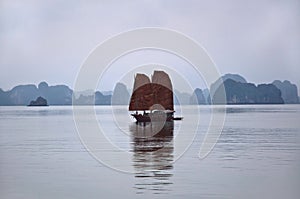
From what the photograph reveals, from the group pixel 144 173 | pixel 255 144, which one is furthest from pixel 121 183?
pixel 255 144

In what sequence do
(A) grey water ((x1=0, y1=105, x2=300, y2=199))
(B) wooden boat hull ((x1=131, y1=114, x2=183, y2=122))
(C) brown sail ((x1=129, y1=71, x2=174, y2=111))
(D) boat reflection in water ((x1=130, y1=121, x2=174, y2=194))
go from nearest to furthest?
(A) grey water ((x1=0, y1=105, x2=300, y2=199))
(D) boat reflection in water ((x1=130, y1=121, x2=174, y2=194))
(C) brown sail ((x1=129, y1=71, x2=174, y2=111))
(B) wooden boat hull ((x1=131, y1=114, x2=183, y2=122))

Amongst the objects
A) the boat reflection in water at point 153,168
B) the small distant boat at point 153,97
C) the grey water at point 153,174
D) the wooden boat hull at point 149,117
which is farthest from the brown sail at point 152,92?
the grey water at point 153,174

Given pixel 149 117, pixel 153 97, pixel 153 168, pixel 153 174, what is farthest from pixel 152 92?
pixel 153 174

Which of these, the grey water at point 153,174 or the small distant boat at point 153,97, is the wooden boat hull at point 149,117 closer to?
the small distant boat at point 153,97

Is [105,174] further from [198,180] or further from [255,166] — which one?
[255,166]

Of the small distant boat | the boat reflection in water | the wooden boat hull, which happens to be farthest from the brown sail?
the boat reflection in water

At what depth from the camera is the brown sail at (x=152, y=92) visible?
40.7m

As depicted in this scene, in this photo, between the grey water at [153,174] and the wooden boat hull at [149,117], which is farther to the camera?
the wooden boat hull at [149,117]

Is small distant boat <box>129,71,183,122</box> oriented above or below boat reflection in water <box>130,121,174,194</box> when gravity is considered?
above

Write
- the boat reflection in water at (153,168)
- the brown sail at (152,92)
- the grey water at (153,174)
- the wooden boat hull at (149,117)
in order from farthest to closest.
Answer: the wooden boat hull at (149,117)
the brown sail at (152,92)
the boat reflection in water at (153,168)
the grey water at (153,174)

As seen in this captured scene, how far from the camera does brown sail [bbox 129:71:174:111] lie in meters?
40.7

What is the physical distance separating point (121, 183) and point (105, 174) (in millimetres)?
1364

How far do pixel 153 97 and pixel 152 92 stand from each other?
58 centimetres

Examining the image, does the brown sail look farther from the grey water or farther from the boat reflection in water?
the grey water
